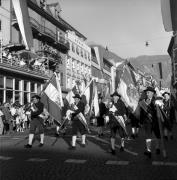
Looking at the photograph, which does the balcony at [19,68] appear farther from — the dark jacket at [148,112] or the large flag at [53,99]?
the dark jacket at [148,112]

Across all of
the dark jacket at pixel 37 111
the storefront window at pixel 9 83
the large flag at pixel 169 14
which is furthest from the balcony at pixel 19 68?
the large flag at pixel 169 14

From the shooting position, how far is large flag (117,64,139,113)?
442 inches

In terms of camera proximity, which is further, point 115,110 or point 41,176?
point 115,110

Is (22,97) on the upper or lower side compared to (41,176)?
upper

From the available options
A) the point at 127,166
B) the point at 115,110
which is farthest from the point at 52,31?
the point at 127,166

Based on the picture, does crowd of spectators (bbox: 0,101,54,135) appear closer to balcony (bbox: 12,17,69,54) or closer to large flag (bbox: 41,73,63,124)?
large flag (bbox: 41,73,63,124)

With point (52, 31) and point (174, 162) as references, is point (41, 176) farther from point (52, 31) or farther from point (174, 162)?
point (52, 31)

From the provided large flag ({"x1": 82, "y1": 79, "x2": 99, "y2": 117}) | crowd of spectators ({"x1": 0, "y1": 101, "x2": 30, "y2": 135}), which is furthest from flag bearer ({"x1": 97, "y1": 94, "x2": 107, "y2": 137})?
crowd of spectators ({"x1": 0, "y1": 101, "x2": 30, "y2": 135})

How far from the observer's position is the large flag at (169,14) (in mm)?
4870

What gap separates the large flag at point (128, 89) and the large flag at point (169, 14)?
621cm

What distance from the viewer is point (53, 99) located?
13.9m

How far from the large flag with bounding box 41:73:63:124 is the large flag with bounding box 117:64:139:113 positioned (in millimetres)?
3568

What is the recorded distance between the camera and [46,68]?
3919 cm

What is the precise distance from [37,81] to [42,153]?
2571 cm
